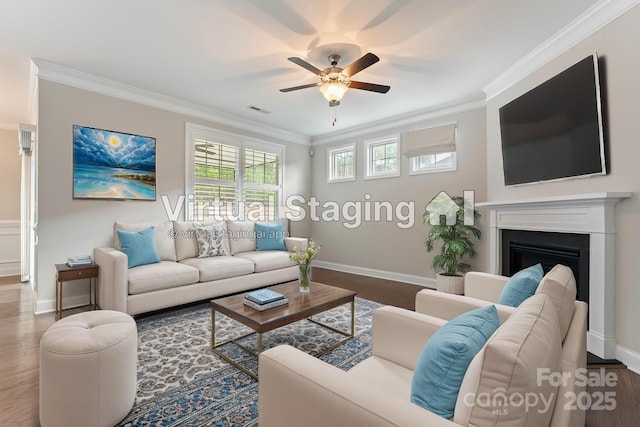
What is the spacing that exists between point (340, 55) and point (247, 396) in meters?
2.97

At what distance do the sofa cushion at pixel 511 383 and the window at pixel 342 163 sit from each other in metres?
4.98

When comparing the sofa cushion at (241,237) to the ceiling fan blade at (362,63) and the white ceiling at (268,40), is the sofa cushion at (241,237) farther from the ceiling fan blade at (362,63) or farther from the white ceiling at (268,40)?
the ceiling fan blade at (362,63)

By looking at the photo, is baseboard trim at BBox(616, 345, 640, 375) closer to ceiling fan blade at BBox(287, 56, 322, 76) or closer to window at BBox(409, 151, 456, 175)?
window at BBox(409, 151, 456, 175)

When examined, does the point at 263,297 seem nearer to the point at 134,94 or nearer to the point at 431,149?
the point at 134,94

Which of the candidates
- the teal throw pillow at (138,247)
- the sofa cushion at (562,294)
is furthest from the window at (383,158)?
the sofa cushion at (562,294)

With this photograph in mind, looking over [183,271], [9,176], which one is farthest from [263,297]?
[9,176]

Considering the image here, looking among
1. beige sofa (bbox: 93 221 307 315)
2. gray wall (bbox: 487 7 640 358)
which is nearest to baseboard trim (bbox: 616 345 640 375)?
gray wall (bbox: 487 7 640 358)

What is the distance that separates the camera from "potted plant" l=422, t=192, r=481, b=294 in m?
3.91

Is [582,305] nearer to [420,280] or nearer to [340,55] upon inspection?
[340,55]

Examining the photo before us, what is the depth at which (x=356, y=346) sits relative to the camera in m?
2.54

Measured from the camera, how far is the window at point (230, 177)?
4625 millimetres

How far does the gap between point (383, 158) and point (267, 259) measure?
9.03 ft

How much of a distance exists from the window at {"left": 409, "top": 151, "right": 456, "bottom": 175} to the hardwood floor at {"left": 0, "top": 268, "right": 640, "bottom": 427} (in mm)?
1956

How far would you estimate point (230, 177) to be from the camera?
5055mm
